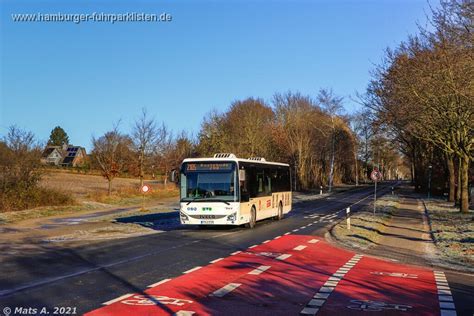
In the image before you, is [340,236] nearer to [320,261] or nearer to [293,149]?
[320,261]

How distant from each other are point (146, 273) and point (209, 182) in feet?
33.7

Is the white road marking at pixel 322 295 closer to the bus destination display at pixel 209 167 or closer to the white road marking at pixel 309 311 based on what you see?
the white road marking at pixel 309 311

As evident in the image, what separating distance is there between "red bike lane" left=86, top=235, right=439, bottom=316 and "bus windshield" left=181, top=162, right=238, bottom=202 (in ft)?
22.4

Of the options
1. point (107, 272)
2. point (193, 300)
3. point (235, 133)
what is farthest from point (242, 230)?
point (235, 133)

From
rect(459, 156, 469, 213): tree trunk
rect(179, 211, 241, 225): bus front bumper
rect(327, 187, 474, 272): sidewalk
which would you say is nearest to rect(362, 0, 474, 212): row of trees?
rect(459, 156, 469, 213): tree trunk

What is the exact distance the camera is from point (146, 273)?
11477 mm

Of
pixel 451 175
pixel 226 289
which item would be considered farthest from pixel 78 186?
pixel 226 289

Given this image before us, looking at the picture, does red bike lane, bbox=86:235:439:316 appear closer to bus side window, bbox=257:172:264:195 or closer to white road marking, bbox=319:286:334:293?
white road marking, bbox=319:286:334:293

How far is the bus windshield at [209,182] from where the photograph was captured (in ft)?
70.1

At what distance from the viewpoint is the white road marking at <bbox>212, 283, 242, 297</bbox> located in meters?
9.32

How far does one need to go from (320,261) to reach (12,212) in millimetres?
19018

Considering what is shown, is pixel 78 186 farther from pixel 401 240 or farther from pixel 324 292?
pixel 324 292

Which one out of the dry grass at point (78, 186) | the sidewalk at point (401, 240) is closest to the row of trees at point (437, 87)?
the sidewalk at point (401, 240)

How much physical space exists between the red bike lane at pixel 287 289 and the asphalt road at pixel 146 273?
0.12 ft
